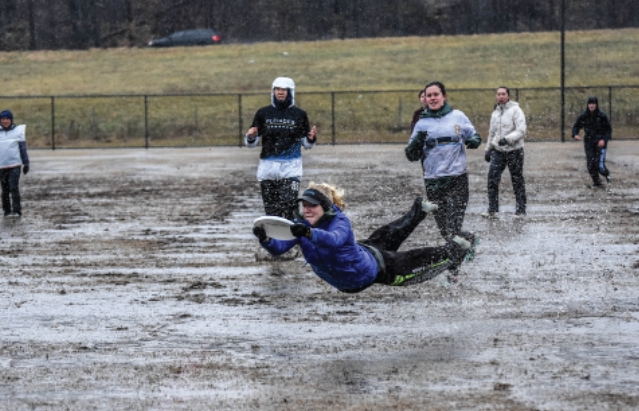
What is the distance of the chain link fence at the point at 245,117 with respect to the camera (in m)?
44.0

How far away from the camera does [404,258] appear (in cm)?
956

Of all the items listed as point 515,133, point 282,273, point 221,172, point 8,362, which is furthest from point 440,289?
point 221,172

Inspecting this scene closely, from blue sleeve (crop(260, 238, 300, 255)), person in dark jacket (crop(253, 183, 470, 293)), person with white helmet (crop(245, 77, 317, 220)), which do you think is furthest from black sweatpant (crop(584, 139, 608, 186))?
blue sleeve (crop(260, 238, 300, 255))

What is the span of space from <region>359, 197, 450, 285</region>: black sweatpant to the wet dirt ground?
0.37 meters

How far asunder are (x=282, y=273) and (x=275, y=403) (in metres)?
5.37

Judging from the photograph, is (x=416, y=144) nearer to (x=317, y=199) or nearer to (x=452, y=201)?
(x=452, y=201)

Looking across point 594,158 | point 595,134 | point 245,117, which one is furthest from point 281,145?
point 245,117

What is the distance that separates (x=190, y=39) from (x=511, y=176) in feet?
201

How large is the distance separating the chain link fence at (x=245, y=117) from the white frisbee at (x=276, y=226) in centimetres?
3258

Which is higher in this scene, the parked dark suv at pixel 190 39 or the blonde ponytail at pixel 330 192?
the parked dark suv at pixel 190 39

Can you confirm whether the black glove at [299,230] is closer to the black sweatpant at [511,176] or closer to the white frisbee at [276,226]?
the white frisbee at [276,226]

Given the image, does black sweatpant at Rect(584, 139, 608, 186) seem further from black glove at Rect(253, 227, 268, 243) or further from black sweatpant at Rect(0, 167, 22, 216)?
black glove at Rect(253, 227, 268, 243)

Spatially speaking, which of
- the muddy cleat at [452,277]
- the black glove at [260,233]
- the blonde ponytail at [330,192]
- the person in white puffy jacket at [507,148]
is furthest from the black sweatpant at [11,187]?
the black glove at [260,233]

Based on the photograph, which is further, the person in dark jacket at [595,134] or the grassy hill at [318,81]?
the grassy hill at [318,81]
